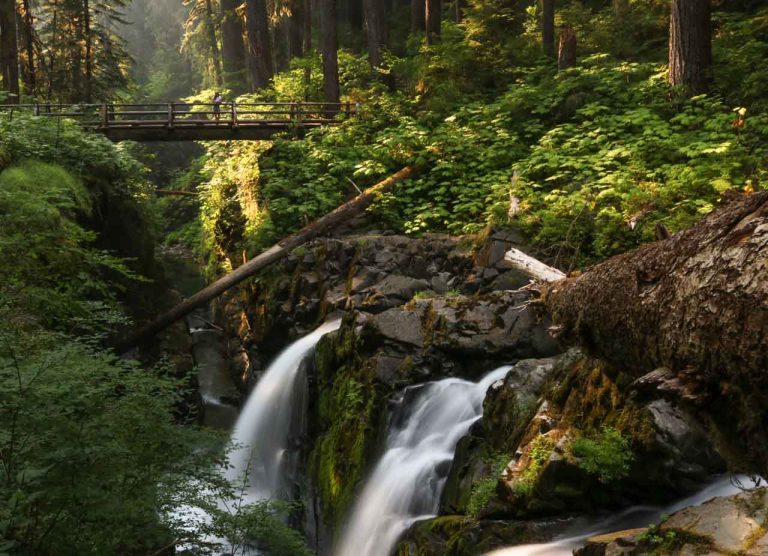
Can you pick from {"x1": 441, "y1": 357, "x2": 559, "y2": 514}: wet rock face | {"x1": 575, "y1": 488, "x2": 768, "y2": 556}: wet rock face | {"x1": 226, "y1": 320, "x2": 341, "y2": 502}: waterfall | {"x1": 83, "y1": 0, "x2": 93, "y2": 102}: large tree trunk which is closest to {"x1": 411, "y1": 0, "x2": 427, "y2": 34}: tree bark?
{"x1": 83, "y1": 0, "x2": 93, "y2": 102}: large tree trunk

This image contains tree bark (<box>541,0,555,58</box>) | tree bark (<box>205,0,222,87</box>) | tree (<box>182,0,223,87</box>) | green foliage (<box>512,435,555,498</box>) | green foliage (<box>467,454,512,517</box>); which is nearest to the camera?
green foliage (<box>512,435,555,498</box>)

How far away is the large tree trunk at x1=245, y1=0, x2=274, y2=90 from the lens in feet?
83.2

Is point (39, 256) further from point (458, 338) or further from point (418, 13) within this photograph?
point (418, 13)

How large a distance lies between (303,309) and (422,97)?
8953 mm

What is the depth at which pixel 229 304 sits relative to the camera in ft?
60.0

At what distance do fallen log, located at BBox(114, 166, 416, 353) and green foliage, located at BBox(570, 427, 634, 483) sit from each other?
1046cm

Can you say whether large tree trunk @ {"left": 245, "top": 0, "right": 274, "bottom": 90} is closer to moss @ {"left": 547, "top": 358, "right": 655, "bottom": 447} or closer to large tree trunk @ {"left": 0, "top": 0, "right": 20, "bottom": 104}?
large tree trunk @ {"left": 0, "top": 0, "right": 20, "bottom": 104}

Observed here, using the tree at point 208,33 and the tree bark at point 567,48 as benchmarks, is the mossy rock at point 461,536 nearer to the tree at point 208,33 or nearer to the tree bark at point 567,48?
the tree bark at point 567,48

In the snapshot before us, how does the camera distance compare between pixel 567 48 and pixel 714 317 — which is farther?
pixel 567 48

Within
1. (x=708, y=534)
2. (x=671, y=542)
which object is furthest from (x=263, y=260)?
(x=708, y=534)

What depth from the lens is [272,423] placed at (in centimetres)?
1306

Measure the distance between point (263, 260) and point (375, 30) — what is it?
40.8ft

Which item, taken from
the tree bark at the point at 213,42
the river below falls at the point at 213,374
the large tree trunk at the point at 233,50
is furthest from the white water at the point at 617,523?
the tree bark at the point at 213,42

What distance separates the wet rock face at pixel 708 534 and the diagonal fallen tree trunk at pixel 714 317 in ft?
3.28
